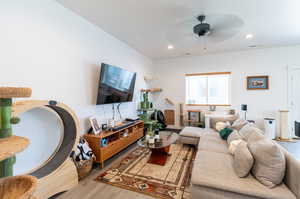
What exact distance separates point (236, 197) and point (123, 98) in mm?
2891

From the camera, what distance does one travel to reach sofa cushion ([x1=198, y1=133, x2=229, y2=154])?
238 cm

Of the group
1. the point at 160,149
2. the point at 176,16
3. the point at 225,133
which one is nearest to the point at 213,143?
the point at 225,133

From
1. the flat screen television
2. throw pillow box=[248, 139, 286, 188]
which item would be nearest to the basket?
the flat screen television

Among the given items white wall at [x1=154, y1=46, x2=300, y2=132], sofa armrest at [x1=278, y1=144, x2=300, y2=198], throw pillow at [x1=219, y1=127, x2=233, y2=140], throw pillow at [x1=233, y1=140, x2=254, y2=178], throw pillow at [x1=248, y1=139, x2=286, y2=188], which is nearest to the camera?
sofa armrest at [x1=278, y1=144, x2=300, y2=198]

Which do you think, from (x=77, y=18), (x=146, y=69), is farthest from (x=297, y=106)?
(x=77, y=18)

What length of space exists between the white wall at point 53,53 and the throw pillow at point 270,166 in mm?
2733

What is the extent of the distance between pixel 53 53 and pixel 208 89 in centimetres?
463

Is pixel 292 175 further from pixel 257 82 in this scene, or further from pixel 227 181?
pixel 257 82

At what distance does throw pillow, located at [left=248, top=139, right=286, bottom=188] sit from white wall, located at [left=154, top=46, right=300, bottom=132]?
10.7 ft

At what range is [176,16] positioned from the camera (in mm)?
2520

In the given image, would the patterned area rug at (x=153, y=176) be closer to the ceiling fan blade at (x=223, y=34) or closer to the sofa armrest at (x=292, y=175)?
the sofa armrest at (x=292, y=175)

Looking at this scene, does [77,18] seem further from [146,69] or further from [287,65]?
[287,65]

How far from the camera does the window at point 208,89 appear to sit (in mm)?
4832

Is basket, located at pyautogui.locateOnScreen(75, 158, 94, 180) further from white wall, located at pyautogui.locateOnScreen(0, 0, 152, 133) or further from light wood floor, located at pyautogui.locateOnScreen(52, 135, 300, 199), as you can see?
white wall, located at pyautogui.locateOnScreen(0, 0, 152, 133)
